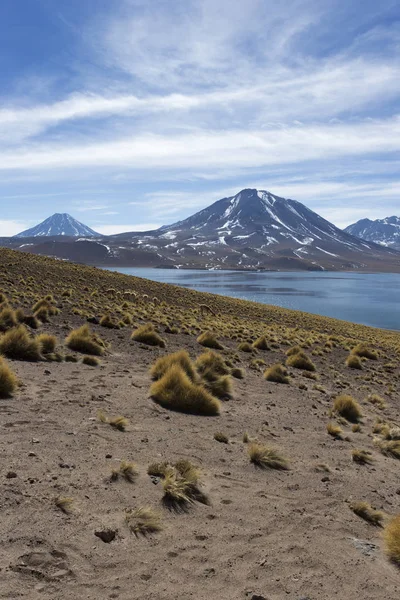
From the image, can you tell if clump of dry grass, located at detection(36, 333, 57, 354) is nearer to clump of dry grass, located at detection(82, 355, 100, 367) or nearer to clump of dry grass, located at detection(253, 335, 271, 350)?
clump of dry grass, located at detection(82, 355, 100, 367)

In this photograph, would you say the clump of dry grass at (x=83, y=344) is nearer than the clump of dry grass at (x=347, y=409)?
No

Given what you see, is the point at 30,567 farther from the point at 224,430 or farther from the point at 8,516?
the point at 224,430

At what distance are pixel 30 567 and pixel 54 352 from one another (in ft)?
27.9

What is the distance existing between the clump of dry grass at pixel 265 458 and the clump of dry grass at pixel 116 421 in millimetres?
2215

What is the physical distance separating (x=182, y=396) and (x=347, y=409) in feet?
15.3

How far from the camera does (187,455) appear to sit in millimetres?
7008

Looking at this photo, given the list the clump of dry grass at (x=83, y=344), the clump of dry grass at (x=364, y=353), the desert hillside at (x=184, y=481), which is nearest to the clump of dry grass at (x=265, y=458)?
the desert hillside at (x=184, y=481)

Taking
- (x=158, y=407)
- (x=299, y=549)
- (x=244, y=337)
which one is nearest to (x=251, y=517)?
(x=299, y=549)

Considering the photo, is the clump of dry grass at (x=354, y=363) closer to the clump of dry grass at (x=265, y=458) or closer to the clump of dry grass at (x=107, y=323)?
the clump of dry grass at (x=107, y=323)

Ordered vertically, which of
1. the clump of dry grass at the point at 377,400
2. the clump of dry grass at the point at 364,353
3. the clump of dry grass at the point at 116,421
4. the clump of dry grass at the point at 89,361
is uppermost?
the clump of dry grass at the point at 89,361

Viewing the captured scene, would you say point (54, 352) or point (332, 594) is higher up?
point (54, 352)

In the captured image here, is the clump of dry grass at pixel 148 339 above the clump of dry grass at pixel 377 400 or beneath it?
above

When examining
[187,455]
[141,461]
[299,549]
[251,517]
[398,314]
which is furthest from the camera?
[398,314]

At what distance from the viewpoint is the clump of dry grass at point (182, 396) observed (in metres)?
9.42
